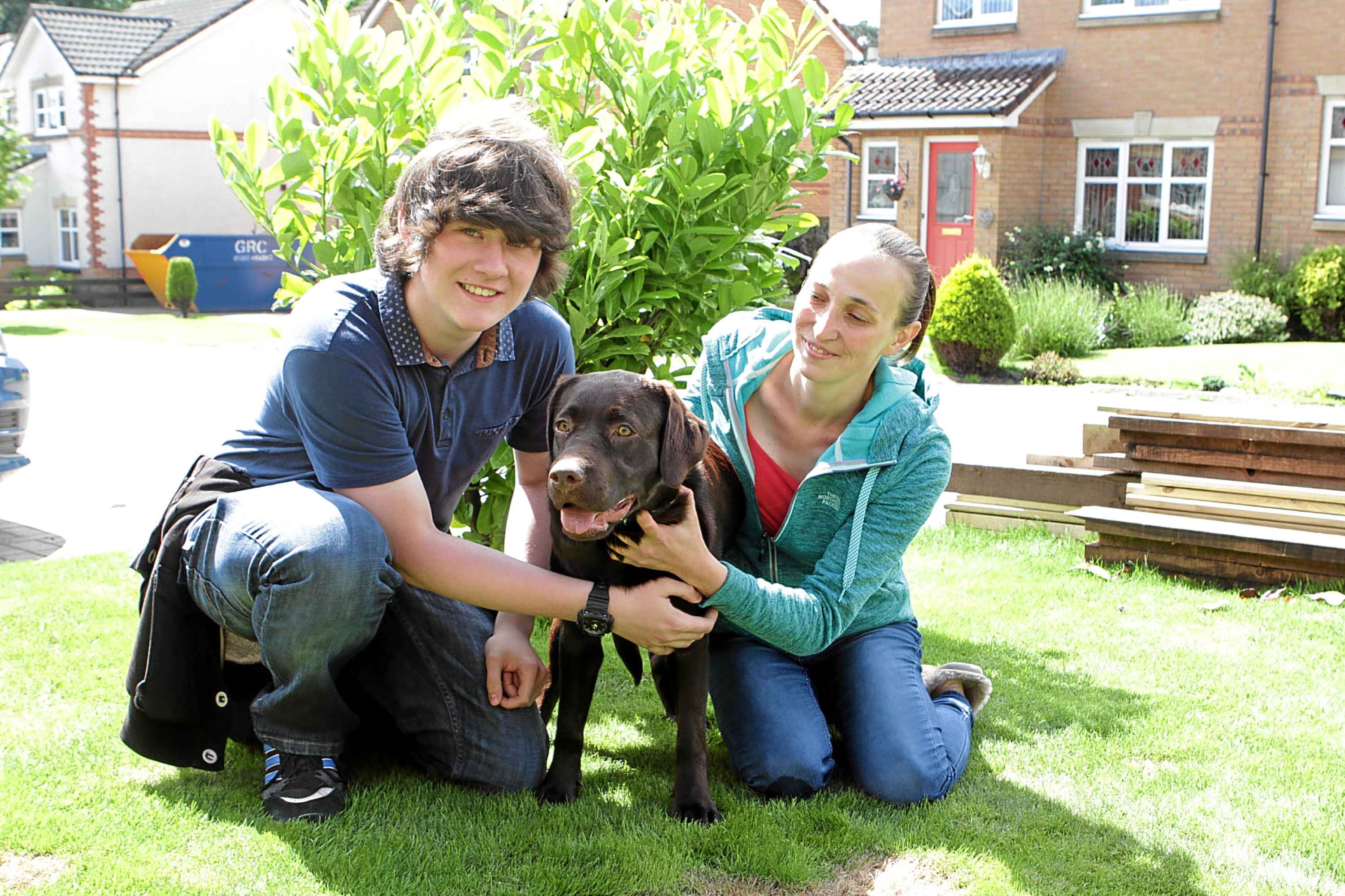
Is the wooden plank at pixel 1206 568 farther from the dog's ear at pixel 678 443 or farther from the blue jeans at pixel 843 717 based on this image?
the dog's ear at pixel 678 443

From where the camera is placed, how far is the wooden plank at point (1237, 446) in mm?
5418

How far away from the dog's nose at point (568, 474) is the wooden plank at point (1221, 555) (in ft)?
12.7

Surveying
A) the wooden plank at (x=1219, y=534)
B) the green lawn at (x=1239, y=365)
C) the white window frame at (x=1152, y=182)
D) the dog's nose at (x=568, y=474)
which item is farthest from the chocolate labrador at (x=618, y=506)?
the white window frame at (x=1152, y=182)

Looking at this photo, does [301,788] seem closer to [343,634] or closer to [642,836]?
[343,634]

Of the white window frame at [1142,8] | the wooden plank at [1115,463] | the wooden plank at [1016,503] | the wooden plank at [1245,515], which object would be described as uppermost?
the white window frame at [1142,8]

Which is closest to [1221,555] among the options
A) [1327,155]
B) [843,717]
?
[843,717]

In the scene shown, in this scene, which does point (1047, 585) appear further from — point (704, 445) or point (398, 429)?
point (398, 429)

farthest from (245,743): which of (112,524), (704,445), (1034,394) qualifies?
(1034,394)

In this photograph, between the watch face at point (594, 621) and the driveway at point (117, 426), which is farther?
the driveway at point (117, 426)

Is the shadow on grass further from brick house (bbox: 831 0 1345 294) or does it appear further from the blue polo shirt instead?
brick house (bbox: 831 0 1345 294)

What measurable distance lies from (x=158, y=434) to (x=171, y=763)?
26.8ft

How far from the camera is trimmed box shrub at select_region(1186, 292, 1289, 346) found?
16.3 meters

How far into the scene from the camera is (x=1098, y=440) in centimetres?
660

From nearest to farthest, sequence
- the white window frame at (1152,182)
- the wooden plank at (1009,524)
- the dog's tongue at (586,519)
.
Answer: the dog's tongue at (586,519)
the wooden plank at (1009,524)
the white window frame at (1152,182)
